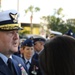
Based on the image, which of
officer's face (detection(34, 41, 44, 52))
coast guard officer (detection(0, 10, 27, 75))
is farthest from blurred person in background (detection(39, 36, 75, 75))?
officer's face (detection(34, 41, 44, 52))

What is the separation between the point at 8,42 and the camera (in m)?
2.55

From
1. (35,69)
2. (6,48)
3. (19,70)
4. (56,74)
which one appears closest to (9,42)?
(6,48)

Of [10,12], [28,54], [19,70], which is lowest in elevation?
[28,54]

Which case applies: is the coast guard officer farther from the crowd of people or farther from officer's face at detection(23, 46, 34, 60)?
officer's face at detection(23, 46, 34, 60)

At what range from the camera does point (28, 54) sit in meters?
5.11

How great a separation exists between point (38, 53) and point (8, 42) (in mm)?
321

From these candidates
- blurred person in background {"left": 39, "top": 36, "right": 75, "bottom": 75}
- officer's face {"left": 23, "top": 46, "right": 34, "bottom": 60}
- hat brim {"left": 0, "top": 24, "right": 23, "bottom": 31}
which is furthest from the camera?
officer's face {"left": 23, "top": 46, "right": 34, "bottom": 60}

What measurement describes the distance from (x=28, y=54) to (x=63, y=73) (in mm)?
3451

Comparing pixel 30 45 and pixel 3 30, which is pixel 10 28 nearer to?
pixel 3 30

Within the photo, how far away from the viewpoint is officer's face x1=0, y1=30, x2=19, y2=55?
250 cm

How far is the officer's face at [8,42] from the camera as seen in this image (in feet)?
8.21

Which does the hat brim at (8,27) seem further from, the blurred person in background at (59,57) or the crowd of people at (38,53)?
the blurred person in background at (59,57)

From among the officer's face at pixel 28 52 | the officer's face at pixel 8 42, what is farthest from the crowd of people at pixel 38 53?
→ the officer's face at pixel 28 52

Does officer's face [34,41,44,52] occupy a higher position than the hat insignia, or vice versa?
the hat insignia
